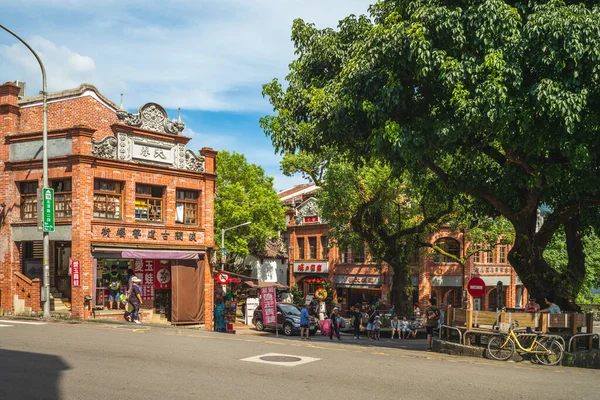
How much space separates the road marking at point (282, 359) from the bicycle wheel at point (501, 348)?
208 inches

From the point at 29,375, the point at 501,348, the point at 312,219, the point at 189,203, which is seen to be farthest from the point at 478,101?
the point at 312,219

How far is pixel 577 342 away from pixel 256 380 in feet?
35.7

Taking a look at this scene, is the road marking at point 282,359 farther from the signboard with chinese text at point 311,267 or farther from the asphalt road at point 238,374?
the signboard with chinese text at point 311,267

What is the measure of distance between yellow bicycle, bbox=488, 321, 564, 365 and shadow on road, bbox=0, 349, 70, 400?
33.8ft

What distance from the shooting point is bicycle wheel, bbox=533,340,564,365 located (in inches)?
606

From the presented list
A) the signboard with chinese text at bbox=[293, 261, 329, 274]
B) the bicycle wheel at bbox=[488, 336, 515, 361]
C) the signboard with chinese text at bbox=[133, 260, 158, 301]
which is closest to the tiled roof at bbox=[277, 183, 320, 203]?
the signboard with chinese text at bbox=[293, 261, 329, 274]

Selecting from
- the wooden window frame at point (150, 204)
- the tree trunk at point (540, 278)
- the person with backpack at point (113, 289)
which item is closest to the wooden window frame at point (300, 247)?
the wooden window frame at point (150, 204)

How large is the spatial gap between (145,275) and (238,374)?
57.5 feet

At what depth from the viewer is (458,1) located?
625 inches

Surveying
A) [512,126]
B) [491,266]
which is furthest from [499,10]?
[491,266]

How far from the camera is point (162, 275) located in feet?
92.1

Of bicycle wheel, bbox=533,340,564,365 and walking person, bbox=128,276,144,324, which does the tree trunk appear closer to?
bicycle wheel, bbox=533,340,564,365

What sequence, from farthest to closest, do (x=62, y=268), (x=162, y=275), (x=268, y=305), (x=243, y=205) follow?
(x=243, y=205)
(x=162, y=275)
(x=62, y=268)
(x=268, y=305)

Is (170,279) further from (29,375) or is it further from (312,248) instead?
(312,248)
